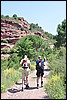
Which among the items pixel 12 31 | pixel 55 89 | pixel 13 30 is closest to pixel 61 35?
pixel 55 89

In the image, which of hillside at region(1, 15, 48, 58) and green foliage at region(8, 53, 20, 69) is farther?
hillside at region(1, 15, 48, 58)

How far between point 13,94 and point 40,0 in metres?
3.91

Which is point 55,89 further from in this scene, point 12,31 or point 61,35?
point 12,31

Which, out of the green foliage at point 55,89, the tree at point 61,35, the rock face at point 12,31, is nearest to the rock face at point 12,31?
the rock face at point 12,31

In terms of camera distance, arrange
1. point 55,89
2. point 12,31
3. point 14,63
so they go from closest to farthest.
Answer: point 55,89 < point 14,63 < point 12,31

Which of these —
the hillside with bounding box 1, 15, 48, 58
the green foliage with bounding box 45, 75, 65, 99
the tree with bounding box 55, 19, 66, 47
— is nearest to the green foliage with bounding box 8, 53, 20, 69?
the tree with bounding box 55, 19, 66, 47

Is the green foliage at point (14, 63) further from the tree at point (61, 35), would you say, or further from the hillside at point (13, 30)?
the hillside at point (13, 30)

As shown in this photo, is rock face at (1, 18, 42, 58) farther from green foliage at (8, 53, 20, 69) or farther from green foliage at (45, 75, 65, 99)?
green foliage at (45, 75, 65, 99)

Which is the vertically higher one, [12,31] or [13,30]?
Answer: [13,30]

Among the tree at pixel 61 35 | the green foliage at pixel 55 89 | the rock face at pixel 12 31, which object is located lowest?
the green foliage at pixel 55 89

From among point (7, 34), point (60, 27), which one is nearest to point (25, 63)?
point (60, 27)

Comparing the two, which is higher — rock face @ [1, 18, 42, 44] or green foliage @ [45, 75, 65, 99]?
rock face @ [1, 18, 42, 44]

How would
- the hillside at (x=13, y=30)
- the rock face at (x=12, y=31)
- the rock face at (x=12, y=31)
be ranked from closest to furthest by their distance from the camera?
the hillside at (x=13, y=30)
the rock face at (x=12, y=31)
the rock face at (x=12, y=31)

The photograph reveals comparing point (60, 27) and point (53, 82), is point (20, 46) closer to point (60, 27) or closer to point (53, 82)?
point (60, 27)
